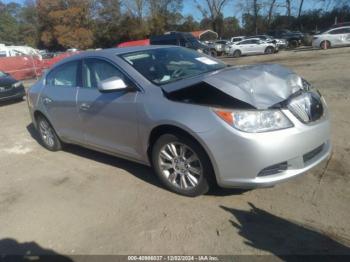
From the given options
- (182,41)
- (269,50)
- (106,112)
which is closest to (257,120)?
(106,112)

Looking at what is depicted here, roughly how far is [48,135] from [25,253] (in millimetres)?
3128

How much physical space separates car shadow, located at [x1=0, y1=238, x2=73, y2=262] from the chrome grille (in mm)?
2448

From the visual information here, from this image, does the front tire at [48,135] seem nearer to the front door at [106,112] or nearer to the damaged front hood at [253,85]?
the front door at [106,112]

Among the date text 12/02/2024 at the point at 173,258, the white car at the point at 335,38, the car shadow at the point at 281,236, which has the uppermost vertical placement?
the car shadow at the point at 281,236

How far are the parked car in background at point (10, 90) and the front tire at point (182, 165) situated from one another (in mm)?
9820

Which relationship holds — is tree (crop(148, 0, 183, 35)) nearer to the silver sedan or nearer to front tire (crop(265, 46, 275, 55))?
front tire (crop(265, 46, 275, 55))

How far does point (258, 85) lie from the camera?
3805 mm

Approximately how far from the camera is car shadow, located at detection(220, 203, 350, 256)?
3.10 metres

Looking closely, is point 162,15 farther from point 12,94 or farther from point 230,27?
point 12,94

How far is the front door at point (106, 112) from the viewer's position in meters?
4.41

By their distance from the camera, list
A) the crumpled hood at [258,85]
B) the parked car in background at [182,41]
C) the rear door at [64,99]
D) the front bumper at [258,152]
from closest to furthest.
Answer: the front bumper at [258,152]
the crumpled hood at [258,85]
the rear door at [64,99]
the parked car in background at [182,41]

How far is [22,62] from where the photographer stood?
23.6 metres

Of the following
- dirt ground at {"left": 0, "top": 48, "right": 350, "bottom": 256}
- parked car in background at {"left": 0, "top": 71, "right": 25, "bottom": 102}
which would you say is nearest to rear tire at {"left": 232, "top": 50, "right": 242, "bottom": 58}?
parked car in background at {"left": 0, "top": 71, "right": 25, "bottom": 102}

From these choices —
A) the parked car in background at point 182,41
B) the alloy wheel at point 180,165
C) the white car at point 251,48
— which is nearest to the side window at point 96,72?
the alloy wheel at point 180,165
